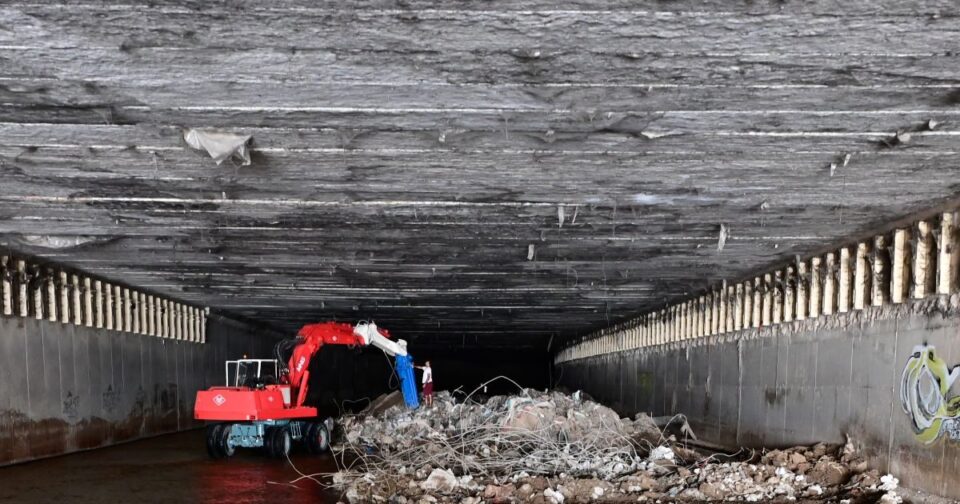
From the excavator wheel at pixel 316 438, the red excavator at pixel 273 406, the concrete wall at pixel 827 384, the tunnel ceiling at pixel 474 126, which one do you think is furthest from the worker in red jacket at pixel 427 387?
the concrete wall at pixel 827 384

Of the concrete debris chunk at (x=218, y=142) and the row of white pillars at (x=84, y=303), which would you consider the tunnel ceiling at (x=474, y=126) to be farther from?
the row of white pillars at (x=84, y=303)

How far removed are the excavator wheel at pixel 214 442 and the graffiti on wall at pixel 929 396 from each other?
10.4 meters

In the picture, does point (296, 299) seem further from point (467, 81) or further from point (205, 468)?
point (467, 81)

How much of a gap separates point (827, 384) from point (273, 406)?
8649mm

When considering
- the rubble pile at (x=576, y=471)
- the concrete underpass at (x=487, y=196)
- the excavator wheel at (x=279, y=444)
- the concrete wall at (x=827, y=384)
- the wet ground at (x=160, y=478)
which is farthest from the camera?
the excavator wheel at (x=279, y=444)

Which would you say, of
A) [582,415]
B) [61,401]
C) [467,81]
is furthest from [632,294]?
[467,81]

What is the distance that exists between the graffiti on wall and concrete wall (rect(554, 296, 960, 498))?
8 centimetres

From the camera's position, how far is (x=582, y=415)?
43.3ft

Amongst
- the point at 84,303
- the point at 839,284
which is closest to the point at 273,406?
the point at 84,303

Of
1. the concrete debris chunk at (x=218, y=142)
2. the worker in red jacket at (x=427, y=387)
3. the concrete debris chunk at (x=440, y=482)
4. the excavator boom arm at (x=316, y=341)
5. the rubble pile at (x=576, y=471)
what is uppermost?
the concrete debris chunk at (x=218, y=142)

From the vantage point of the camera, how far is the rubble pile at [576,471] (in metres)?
9.44

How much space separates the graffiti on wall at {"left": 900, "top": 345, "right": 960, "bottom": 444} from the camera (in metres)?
8.28

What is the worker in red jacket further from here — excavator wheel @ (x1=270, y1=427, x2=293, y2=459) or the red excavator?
excavator wheel @ (x1=270, y1=427, x2=293, y2=459)

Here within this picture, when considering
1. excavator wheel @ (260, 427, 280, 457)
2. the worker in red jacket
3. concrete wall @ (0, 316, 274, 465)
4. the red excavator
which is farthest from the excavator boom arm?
concrete wall @ (0, 316, 274, 465)
